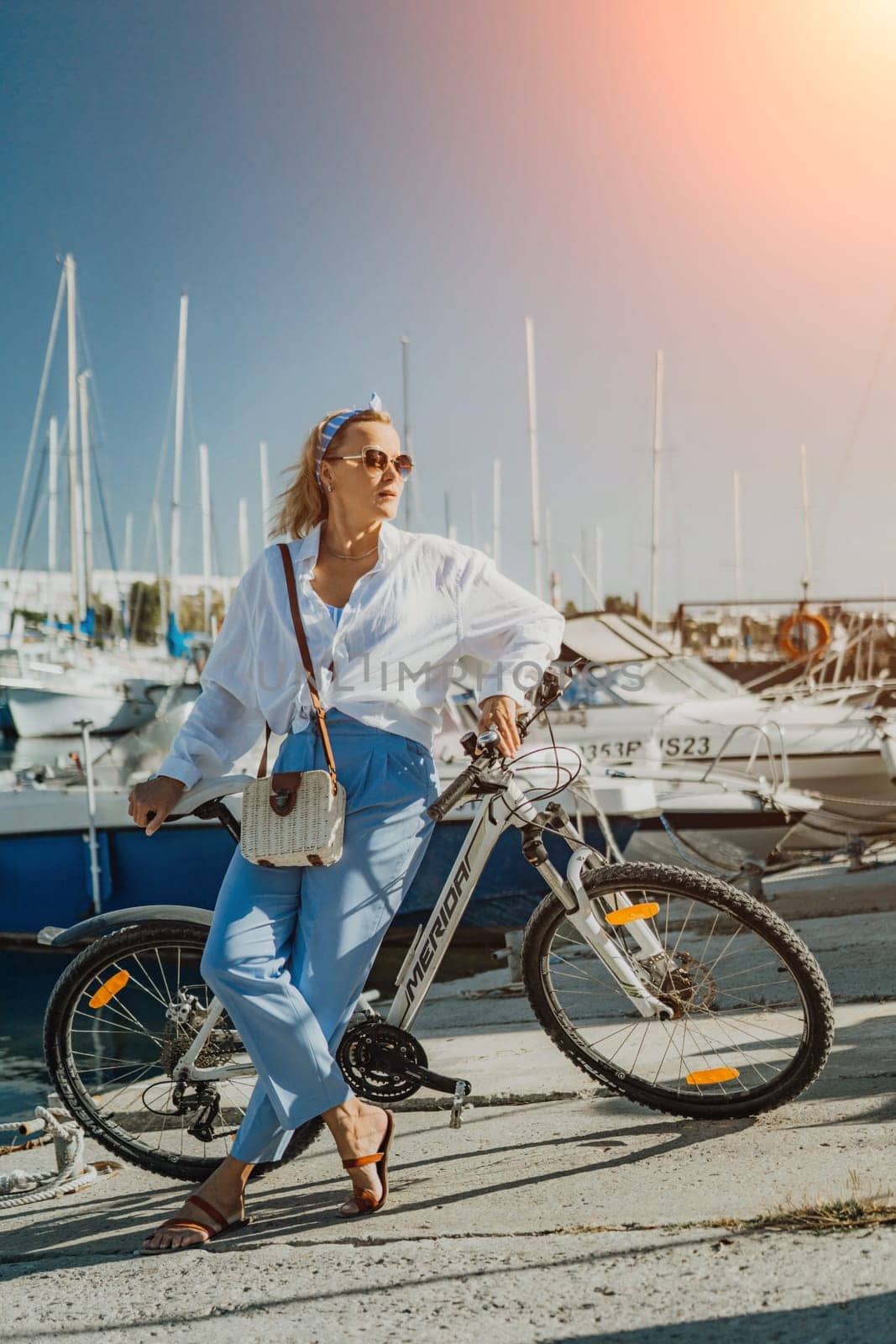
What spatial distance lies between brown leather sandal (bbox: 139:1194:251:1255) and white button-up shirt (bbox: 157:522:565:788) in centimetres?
100

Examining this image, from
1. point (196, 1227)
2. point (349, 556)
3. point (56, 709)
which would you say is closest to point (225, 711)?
point (349, 556)

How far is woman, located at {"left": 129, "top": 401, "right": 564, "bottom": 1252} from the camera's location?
2.64 m

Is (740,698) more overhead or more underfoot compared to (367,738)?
more underfoot

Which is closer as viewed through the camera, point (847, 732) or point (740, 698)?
point (847, 732)

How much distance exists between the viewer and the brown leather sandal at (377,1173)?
268 cm

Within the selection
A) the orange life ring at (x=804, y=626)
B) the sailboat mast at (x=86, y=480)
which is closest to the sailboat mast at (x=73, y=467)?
the sailboat mast at (x=86, y=480)

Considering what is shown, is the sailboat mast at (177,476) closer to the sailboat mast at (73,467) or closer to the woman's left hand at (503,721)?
the sailboat mast at (73,467)

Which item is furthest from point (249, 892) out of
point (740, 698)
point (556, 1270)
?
point (740, 698)

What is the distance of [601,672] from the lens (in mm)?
11922

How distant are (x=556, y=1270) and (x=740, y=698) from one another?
34.5 feet

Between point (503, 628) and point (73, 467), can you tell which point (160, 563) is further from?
point (503, 628)

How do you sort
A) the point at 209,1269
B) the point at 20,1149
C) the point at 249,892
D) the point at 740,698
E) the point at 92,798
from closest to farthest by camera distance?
the point at 209,1269 < the point at 249,892 < the point at 20,1149 < the point at 92,798 < the point at 740,698

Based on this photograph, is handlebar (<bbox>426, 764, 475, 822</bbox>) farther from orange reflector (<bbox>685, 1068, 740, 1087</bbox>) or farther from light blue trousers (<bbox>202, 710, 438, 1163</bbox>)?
orange reflector (<bbox>685, 1068, 740, 1087</bbox>)

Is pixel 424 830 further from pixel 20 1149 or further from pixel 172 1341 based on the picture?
pixel 20 1149
